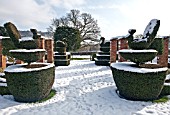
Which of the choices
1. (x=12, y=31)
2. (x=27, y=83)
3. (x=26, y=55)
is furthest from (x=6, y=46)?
(x=27, y=83)

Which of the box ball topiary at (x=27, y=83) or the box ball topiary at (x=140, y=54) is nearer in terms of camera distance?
the box ball topiary at (x=27, y=83)

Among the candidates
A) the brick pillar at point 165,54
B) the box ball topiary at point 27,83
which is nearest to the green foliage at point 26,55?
the box ball topiary at point 27,83

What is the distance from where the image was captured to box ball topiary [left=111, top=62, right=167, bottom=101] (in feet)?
16.6

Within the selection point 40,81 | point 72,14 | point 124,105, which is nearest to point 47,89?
point 40,81

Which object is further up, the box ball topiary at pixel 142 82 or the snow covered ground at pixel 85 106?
the box ball topiary at pixel 142 82

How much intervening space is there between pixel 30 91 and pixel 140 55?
394cm

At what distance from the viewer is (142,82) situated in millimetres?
5082

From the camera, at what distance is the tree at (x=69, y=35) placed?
28.0 meters

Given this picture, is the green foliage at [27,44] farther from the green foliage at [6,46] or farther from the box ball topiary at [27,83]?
the green foliage at [6,46]

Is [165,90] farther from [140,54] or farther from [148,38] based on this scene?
[148,38]

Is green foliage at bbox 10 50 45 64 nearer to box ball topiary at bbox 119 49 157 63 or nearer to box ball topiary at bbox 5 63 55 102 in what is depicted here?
box ball topiary at bbox 5 63 55 102

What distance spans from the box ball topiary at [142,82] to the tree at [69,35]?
22.9m

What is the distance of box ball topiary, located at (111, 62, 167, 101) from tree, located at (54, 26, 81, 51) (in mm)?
22949

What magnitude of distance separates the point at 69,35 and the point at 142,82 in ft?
78.9
